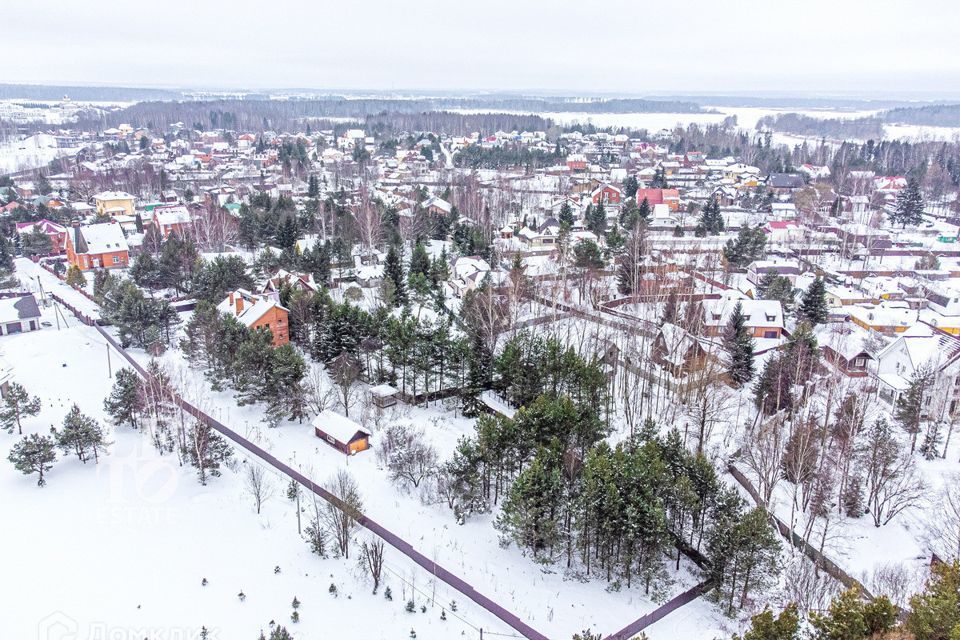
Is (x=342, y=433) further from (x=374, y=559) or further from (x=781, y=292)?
(x=781, y=292)

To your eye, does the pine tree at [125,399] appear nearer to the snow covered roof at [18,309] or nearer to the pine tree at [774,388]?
the snow covered roof at [18,309]

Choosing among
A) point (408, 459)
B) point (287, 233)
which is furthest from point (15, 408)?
point (287, 233)

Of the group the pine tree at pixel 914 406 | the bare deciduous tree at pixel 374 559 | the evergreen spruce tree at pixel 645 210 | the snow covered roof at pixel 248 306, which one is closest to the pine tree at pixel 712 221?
the evergreen spruce tree at pixel 645 210

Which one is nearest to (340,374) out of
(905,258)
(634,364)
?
(634,364)

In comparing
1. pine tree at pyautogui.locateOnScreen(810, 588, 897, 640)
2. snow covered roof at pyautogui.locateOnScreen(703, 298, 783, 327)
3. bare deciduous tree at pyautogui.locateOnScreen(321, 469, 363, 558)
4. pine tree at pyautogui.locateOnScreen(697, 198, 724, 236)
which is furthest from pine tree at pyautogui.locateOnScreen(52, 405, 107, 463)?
pine tree at pyautogui.locateOnScreen(697, 198, 724, 236)

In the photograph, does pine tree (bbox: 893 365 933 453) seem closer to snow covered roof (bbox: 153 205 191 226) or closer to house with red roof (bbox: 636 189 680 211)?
house with red roof (bbox: 636 189 680 211)

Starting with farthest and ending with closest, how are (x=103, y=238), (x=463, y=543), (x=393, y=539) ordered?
1. (x=103, y=238)
2. (x=463, y=543)
3. (x=393, y=539)
